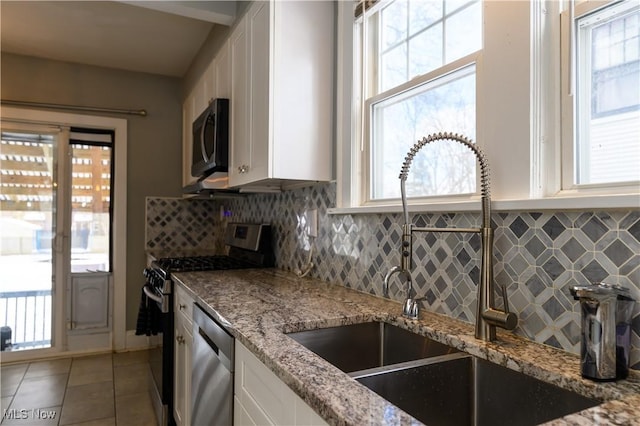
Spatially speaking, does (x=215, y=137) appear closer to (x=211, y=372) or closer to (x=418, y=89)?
(x=418, y=89)

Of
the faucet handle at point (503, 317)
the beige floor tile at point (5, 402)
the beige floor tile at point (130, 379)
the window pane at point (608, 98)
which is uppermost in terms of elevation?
the window pane at point (608, 98)

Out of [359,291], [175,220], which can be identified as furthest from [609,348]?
[175,220]

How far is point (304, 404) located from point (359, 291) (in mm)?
941

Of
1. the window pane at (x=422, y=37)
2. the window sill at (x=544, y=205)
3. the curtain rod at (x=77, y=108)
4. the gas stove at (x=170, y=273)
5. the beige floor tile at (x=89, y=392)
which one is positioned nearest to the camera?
the window sill at (x=544, y=205)

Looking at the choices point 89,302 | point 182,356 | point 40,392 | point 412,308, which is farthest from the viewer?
point 89,302

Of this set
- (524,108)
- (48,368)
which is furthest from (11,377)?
(524,108)

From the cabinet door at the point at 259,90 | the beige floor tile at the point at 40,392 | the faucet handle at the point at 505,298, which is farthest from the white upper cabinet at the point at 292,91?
the beige floor tile at the point at 40,392

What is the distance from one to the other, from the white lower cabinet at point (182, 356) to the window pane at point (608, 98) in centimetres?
163

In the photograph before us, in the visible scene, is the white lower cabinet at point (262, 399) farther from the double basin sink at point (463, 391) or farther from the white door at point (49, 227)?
the white door at point (49, 227)

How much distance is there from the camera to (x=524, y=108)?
3.66ft

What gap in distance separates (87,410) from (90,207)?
1835mm

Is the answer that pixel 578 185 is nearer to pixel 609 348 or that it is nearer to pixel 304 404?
pixel 609 348

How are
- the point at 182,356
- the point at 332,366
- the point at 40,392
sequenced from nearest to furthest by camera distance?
the point at 332,366 < the point at 182,356 < the point at 40,392

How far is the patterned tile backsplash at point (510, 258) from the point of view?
915mm
